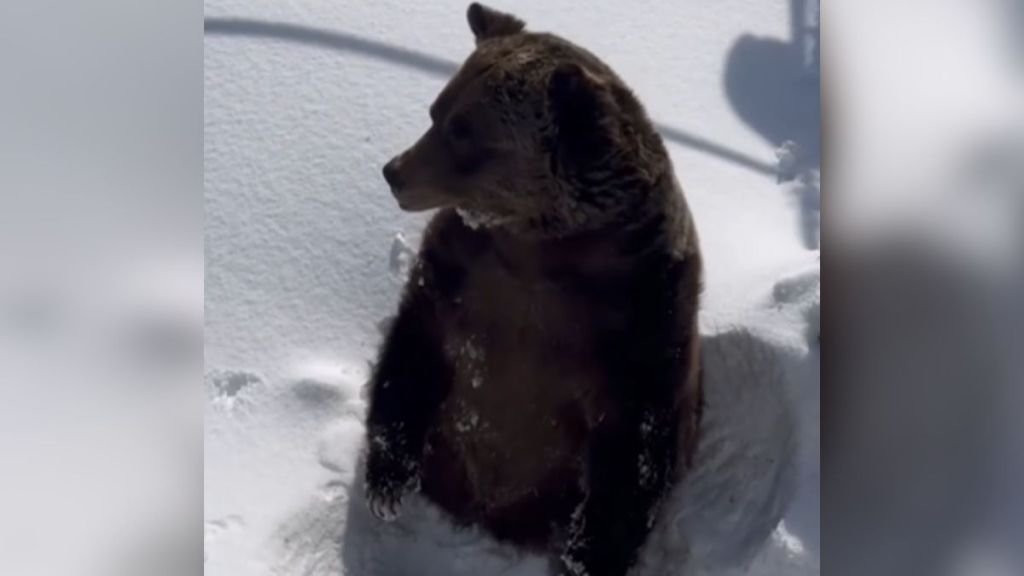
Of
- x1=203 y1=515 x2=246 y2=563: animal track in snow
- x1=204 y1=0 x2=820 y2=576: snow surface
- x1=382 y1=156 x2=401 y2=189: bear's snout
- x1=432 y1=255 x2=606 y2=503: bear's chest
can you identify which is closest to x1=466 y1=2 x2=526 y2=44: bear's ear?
x1=204 y1=0 x2=820 y2=576: snow surface

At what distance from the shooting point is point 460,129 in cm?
200

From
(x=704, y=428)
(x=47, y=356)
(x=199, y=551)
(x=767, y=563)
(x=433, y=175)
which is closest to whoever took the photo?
(x=47, y=356)

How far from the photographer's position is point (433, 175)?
79.0 inches

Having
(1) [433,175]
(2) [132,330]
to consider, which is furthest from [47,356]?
(1) [433,175]

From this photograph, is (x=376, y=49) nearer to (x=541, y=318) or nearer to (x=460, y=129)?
(x=460, y=129)

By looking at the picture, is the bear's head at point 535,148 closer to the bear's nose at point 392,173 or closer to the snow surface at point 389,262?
the bear's nose at point 392,173

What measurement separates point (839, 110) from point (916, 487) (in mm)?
577

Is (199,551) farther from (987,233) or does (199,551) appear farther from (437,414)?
(987,233)

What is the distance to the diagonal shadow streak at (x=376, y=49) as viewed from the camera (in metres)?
2.20

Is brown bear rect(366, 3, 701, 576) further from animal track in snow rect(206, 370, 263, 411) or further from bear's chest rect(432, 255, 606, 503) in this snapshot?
animal track in snow rect(206, 370, 263, 411)

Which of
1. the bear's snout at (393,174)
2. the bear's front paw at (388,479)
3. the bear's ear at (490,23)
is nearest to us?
the bear's snout at (393,174)

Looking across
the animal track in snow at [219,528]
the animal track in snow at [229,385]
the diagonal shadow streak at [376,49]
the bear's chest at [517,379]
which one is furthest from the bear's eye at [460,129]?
the animal track in snow at [219,528]

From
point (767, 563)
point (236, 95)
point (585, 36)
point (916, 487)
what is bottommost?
point (767, 563)

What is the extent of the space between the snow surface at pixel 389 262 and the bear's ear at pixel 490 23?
0.57 ft
